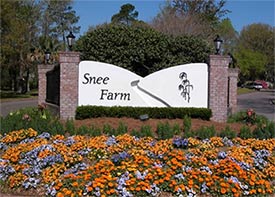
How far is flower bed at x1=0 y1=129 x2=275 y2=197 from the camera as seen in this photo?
5746 mm

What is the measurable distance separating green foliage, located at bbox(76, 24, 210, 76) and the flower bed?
13513 millimetres

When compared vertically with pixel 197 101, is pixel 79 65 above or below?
→ above

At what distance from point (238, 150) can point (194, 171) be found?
165 cm

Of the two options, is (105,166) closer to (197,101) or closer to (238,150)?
(238,150)

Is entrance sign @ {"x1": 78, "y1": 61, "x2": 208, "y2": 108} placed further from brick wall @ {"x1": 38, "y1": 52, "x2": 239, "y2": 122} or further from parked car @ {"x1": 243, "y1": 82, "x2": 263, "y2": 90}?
parked car @ {"x1": 243, "y1": 82, "x2": 263, "y2": 90}

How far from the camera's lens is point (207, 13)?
43844 millimetres

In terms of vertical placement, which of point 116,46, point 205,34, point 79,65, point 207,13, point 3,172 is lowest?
point 3,172

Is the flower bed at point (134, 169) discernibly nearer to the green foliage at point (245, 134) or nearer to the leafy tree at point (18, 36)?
the green foliage at point (245, 134)

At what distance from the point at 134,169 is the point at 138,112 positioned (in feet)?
24.8

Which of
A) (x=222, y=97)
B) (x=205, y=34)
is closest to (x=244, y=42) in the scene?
(x=205, y=34)

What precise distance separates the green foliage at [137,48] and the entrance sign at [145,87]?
6.50m

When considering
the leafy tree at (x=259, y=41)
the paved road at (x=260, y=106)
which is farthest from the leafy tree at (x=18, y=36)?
the leafy tree at (x=259, y=41)

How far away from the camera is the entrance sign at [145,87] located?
14633 millimetres

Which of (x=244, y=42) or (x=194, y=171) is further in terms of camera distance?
(x=244, y=42)
